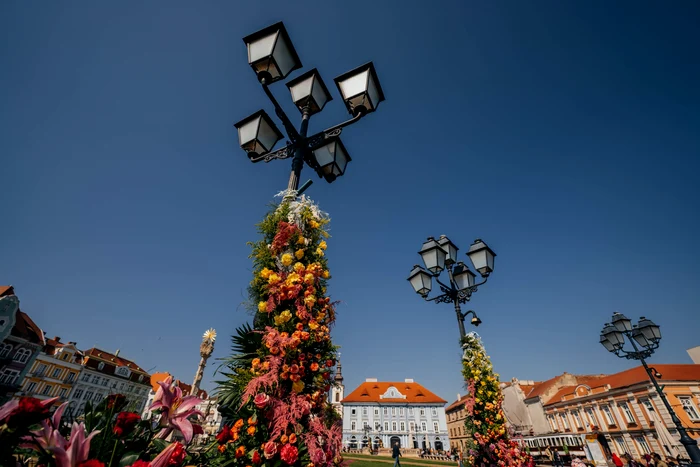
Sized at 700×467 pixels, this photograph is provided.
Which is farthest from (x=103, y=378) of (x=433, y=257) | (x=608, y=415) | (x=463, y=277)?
(x=608, y=415)

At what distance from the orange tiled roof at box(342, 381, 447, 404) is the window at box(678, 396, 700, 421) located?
3185 cm

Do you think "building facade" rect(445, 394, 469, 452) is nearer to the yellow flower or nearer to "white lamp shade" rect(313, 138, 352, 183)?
"white lamp shade" rect(313, 138, 352, 183)

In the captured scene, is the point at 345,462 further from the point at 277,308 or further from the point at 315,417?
the point at 277,308

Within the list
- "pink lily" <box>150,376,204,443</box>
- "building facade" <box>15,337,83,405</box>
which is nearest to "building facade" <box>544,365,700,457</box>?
"pink lily" <box>150,376,204,443</box>

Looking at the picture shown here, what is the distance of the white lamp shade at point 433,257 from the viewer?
22.6 ft

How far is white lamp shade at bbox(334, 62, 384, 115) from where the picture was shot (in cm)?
388

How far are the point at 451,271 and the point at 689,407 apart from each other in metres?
34.9

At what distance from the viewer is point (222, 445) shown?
7.72 ft

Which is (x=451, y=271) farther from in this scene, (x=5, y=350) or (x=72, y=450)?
(x=5, y=350)

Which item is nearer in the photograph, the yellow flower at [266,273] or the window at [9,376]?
the yellow flower at [266,273]

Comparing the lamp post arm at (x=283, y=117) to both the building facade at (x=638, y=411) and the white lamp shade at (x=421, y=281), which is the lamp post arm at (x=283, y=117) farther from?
the building facade at (x=638, y=411)

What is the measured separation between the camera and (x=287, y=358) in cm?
281

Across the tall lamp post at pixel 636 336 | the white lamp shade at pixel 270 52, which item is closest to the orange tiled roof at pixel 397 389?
the tall lamp post at pixel 636 336

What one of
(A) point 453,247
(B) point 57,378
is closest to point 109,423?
(A) point 453,247
